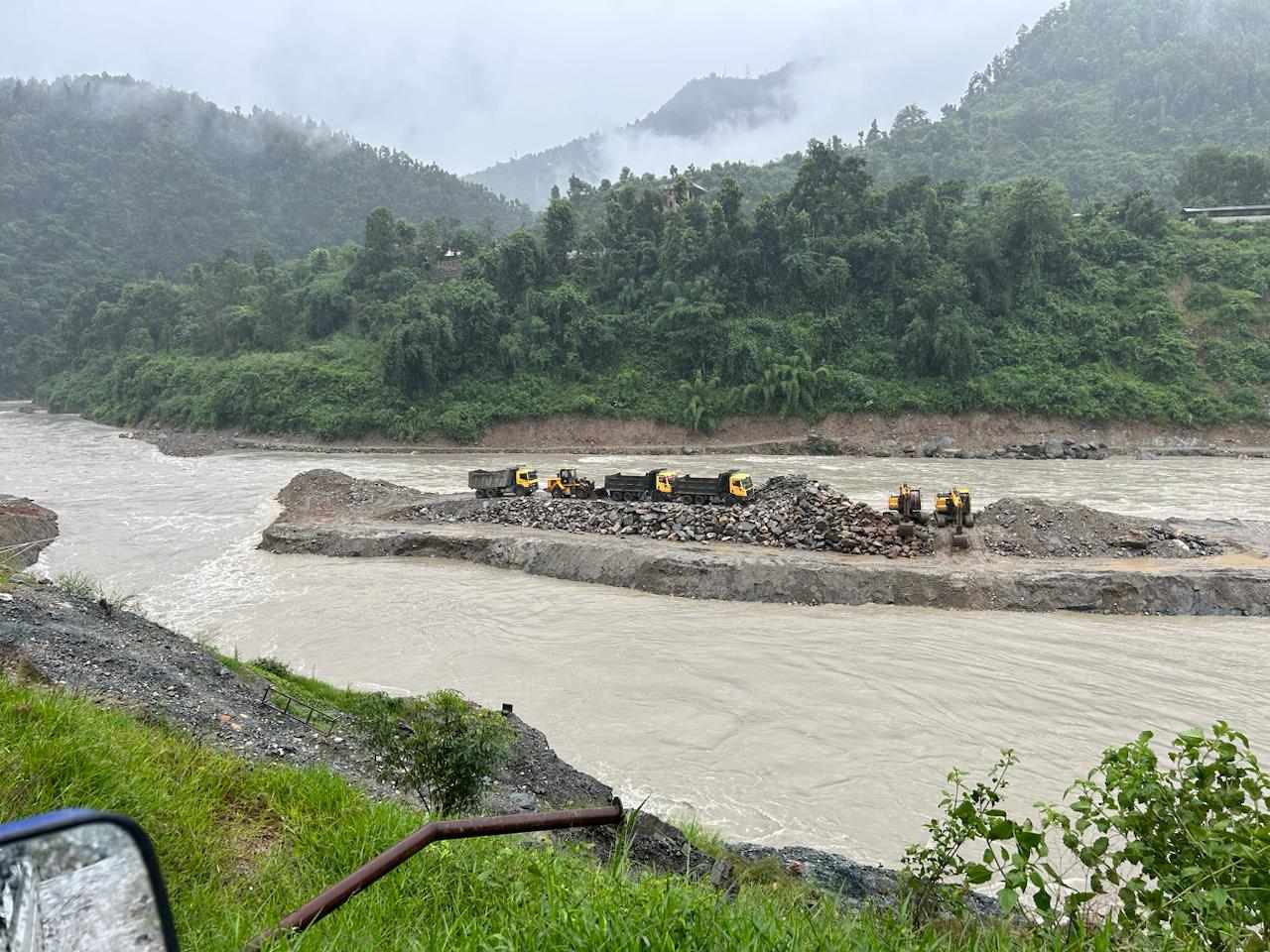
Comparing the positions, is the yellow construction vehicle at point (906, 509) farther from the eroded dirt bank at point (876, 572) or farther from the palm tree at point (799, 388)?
the palm tree at point (799, 388)

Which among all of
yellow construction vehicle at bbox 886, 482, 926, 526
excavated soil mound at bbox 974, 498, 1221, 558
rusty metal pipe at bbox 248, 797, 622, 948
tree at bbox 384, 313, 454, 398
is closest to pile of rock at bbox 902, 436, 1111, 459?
excavated soil mound at bbox 974, 498, 1221, 558

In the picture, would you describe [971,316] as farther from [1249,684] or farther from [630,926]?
[630,926]

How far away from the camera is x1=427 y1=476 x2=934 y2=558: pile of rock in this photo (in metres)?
18.2

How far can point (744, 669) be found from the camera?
1266cm

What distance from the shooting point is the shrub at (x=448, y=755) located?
617 centimetres

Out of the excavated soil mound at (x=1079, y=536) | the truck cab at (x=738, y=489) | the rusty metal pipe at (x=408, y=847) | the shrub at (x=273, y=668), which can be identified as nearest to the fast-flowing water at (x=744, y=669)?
the shrub at (x=273, y=668)

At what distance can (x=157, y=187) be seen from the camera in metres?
118

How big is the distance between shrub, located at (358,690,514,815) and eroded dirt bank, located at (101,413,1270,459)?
37.7m

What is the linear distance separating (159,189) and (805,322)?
116918 millimetres

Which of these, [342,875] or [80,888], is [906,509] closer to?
[342,875]

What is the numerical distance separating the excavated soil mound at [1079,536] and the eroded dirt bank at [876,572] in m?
0.22

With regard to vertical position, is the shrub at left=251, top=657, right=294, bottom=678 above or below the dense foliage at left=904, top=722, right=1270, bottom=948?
below

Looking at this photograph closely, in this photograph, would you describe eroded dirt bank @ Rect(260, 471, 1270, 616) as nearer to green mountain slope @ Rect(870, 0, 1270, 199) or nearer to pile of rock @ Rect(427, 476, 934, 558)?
pile of rock @ Rect(427, 476, 934, 558)

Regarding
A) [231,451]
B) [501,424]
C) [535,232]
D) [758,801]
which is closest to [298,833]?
[758,801]
